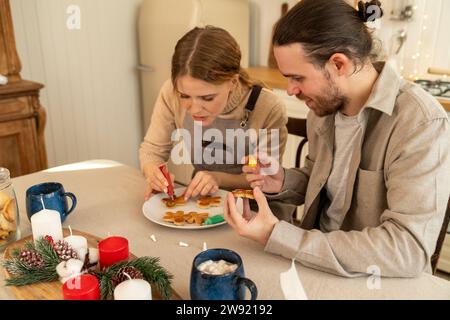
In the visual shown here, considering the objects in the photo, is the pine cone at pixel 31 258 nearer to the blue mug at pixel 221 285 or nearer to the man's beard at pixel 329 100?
the blue mug at pixel 221 285

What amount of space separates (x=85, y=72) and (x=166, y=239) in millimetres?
2204

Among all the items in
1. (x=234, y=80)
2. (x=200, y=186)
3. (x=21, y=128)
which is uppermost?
(x=234, y=80)

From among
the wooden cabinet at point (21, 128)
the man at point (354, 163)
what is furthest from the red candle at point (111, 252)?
the wooden cabinet at point (21, 128)

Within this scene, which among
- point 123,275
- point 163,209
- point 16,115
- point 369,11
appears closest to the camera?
point 123,275

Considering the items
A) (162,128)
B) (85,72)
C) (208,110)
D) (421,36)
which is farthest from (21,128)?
(421,36)

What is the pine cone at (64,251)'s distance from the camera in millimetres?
936

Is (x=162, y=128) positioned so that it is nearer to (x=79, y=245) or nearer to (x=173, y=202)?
(x=173, y=202)

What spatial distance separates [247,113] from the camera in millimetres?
1641

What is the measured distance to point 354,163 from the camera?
1.16 metres

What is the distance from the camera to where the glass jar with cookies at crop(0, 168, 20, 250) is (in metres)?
1.05

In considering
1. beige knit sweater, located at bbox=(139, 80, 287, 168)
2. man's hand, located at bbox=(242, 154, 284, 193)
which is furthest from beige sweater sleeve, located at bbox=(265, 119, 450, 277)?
beige knit sweater, located at bbox=(139, 80, 287, 168)

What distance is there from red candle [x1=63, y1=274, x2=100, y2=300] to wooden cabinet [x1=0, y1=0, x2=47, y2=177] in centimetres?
165
